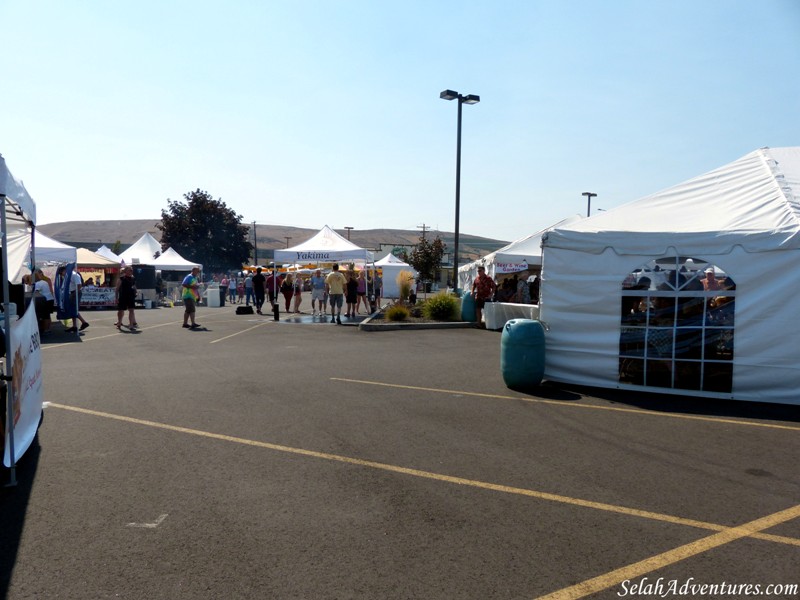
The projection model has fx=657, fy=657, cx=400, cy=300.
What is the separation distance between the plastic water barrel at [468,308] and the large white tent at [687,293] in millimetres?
8778

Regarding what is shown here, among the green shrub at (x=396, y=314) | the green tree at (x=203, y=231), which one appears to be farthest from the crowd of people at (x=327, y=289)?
the green tree at (x=203, y=231)

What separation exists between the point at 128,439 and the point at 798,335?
785 cm

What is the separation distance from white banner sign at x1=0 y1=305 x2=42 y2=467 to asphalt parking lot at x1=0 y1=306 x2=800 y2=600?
280mm

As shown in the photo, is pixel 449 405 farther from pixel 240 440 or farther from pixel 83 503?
pixel 83 503

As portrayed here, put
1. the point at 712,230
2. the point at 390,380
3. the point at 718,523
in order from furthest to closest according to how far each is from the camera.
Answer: the point at 390,380
the point at 712,230
the point at 718,523

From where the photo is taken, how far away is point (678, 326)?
350 inches

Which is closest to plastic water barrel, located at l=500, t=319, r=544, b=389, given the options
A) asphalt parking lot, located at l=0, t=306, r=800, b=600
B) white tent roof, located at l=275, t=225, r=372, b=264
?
asphalt parking lot, located at l=0, t=306, r=800, b=600

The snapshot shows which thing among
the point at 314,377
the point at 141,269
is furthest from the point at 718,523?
the point at 141,269

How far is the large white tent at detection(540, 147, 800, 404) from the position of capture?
8.29 m

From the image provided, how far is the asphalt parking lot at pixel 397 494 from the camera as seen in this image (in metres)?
3.63

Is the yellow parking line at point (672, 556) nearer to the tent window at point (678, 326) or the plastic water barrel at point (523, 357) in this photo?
the tent window at point (678, 326)

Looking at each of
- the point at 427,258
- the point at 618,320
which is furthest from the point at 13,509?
the point at 427,258

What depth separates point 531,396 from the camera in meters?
8.73

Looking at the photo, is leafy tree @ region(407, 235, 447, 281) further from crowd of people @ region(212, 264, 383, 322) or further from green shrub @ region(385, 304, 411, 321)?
green shrub @ region(385, 304, 411, 321)
